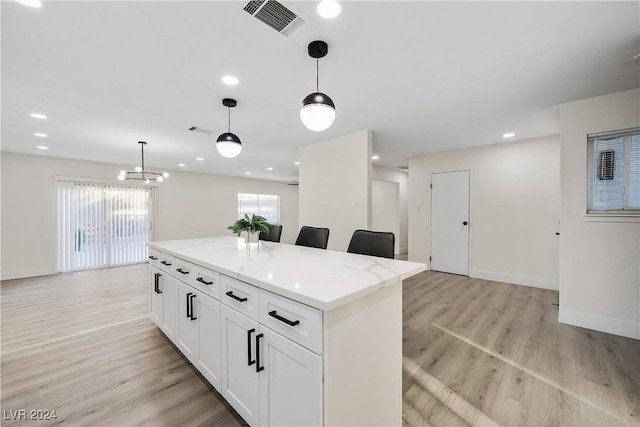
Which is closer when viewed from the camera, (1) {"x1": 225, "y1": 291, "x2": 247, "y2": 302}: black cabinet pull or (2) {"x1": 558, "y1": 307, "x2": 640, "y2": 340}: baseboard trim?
(1) {"x1": 225, "y1": 291, "x2": 247, "y2": 302}: black cabinet pull

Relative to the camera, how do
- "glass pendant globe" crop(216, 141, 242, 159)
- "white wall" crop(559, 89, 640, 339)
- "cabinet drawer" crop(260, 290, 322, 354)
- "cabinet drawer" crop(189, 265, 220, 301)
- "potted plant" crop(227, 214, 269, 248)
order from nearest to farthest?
1. "cabinet drawer" crop(260, 290, 322, 354)
2. "cabinet drawer" crop(189, 265, 220, 301)
3. "potted plant" crop(227, 214, 269, 248)
4. "white wall" crop(559, 89, 640, 339)
5. "glass pendant globe" crop(216, 141, 242, 159)

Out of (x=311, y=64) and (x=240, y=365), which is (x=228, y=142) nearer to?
(x=311, y=64)

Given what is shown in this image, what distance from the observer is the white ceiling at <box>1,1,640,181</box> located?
1553 mm

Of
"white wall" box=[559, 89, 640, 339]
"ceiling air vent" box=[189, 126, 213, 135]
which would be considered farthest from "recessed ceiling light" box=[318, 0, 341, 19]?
"white wall" box=[559, 89, 640, 339]

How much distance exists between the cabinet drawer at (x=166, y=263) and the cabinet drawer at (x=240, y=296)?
3.21 feet

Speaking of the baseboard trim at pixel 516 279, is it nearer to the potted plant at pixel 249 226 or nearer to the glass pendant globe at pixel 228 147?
the potted plant at pixel 249 226

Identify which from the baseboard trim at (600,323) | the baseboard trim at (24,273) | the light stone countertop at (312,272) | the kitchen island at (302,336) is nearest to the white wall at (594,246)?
the baseboard trim at (600,323)

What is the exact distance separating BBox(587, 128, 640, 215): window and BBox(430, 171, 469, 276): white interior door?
218 cm

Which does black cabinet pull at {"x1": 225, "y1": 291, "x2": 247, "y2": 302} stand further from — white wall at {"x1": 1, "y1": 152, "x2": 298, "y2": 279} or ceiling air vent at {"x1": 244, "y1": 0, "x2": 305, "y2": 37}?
white wall at {"x1": 1, "y1": 152, "x2": 298, "y2": 279}

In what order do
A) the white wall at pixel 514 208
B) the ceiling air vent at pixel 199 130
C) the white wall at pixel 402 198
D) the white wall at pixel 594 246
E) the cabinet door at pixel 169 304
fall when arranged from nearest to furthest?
the cabinet door at pixel 169 304, the white wall at pixel 594 246, the ceiling air vent at pixel 199 130, the white wall at pixel 514 208, the white wall at pixel 402 198

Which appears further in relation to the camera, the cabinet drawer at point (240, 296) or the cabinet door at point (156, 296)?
the cabinet door at point (156, 296)

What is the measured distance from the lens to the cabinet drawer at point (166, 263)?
2.32m

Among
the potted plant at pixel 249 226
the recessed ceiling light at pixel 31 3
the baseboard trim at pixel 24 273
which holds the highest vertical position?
the recessed ceiling light at pixel 31 3

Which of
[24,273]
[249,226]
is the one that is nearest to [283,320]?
[249,226]
